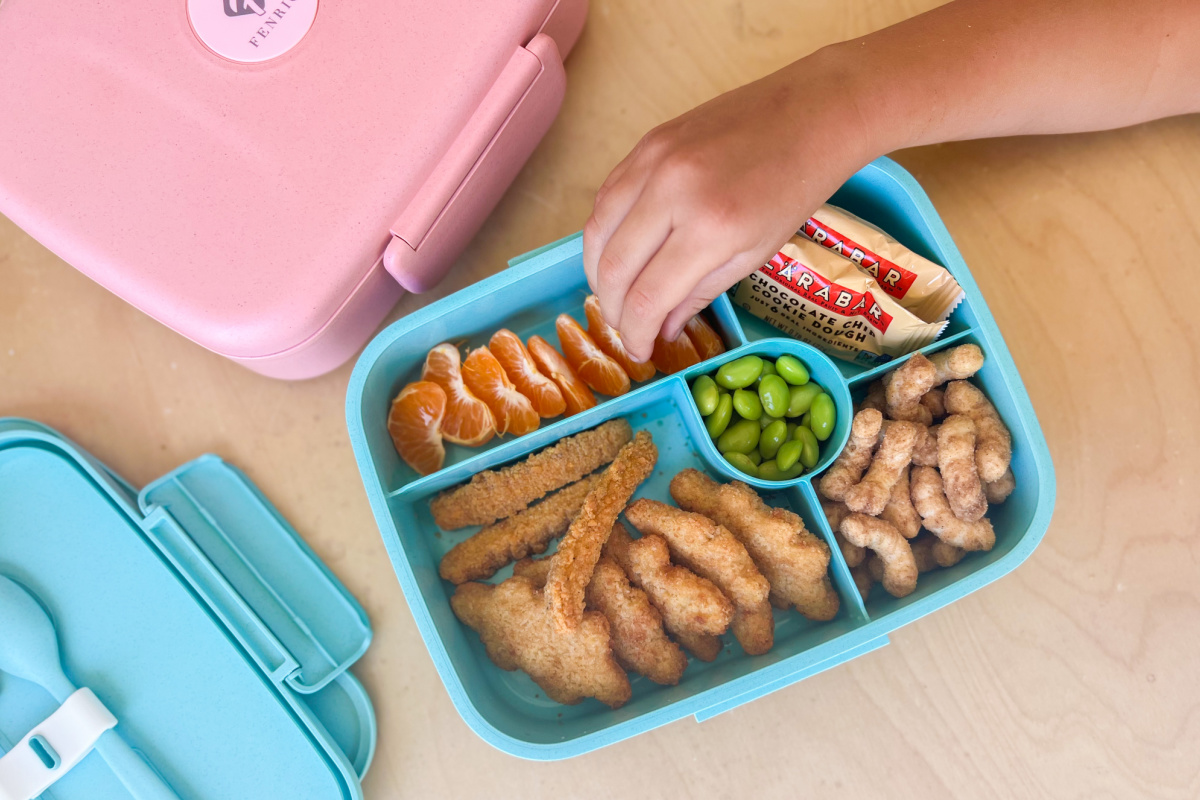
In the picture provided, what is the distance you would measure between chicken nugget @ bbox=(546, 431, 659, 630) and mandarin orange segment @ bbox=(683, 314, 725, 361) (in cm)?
14

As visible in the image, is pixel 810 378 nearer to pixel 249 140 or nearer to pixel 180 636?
pixel 249 140

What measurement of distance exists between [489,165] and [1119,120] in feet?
2.65

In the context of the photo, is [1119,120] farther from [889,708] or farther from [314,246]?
[314,246]

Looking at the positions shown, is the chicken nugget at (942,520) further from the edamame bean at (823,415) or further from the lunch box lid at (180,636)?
the lunch box lid at (180,636)

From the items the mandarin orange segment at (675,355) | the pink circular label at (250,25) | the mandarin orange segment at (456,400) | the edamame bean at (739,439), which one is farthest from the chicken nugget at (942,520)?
the pink circular label at (250,25)

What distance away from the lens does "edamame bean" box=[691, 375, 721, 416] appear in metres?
0.99

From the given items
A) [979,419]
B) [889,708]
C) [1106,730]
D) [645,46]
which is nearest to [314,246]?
[645,46]

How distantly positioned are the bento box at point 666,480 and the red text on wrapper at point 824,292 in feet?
0.21

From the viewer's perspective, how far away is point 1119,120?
3.25ft

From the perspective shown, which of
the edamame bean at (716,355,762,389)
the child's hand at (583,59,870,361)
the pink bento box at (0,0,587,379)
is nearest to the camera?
the child's hand at (583,59,870,361)

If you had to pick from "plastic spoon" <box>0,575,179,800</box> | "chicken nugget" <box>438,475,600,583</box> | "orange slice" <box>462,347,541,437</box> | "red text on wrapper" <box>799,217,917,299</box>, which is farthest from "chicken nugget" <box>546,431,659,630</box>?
"plastic spoon" <box>0,575,179,800</box>

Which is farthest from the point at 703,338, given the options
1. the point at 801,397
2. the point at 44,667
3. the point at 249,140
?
the point at 44,667

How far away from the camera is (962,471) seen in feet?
3.10

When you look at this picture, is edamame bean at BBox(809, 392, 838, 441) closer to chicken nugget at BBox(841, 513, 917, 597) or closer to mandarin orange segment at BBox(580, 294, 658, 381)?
chicken nugget at BBox(841, 513, 917, 597)
